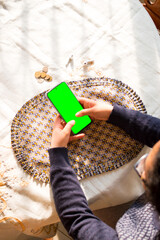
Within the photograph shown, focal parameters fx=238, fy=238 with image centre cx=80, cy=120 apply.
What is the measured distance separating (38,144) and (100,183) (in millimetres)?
232

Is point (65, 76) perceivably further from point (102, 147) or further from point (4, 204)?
point (4, 204)

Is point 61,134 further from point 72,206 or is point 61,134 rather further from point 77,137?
point 72,206

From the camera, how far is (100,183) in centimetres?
75

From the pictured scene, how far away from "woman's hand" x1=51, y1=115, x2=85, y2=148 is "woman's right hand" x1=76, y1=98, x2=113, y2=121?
0.06 m

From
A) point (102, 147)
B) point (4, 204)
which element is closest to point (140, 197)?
point (102, 147)

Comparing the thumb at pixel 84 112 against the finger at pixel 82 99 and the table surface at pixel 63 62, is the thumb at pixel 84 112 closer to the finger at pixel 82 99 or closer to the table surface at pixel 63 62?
the finger at pixel 82 99

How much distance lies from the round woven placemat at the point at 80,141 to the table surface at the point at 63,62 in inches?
1.0

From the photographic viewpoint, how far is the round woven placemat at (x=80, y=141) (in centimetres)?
75

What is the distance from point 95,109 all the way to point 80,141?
12cm

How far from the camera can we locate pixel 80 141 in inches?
30.9

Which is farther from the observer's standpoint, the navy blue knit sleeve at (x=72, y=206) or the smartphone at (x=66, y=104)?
the smartphone at (x=66, y=104)

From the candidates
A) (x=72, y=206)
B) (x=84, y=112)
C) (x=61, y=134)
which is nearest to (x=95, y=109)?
(x=84, y=112)

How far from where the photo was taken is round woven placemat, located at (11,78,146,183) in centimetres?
75

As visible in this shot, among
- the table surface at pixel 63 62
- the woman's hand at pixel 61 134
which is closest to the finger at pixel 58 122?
the woman's hand at pixel 61 134
